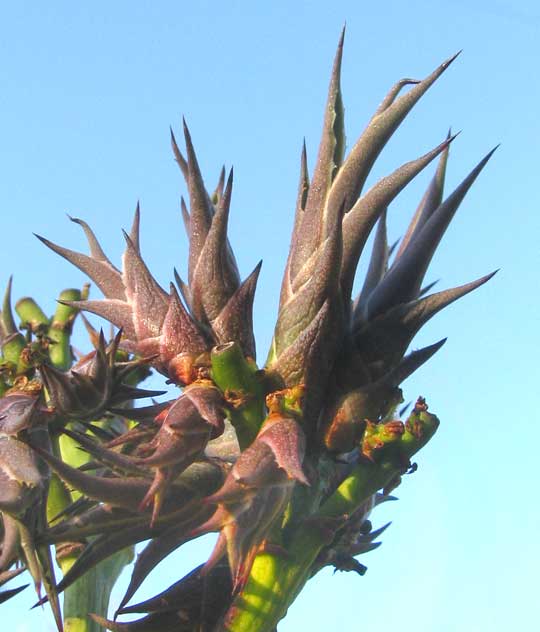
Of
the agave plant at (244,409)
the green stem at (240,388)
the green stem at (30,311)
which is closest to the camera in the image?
the agave plant at (244,409)

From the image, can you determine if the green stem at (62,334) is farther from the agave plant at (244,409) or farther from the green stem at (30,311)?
the agave plant at (244,409)

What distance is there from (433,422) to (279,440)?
542 mm

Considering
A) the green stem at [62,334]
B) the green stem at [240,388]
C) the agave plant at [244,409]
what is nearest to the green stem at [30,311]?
the green stem at [62,334]

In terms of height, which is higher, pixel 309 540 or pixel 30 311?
pixel 30 311

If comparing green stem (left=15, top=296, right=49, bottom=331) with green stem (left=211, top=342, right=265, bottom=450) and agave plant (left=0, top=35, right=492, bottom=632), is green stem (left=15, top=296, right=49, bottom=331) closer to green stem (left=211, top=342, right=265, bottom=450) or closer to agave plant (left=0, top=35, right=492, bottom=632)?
agave plant (left=0, top=35, right=492, bottom=632)

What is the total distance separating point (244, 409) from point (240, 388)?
0.19 ft

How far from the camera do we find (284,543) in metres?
2.60

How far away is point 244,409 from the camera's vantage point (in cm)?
250

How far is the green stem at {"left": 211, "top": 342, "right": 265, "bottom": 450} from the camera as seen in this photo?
2.45 metres

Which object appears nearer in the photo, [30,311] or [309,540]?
[309,540]

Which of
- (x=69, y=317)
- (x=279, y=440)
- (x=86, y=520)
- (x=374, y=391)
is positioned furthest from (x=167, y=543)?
(x=69, y=317)

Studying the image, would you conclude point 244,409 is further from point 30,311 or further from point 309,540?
point 30,311

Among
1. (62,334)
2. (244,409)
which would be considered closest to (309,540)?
(244,409)

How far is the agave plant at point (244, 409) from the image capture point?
232 centimetres
